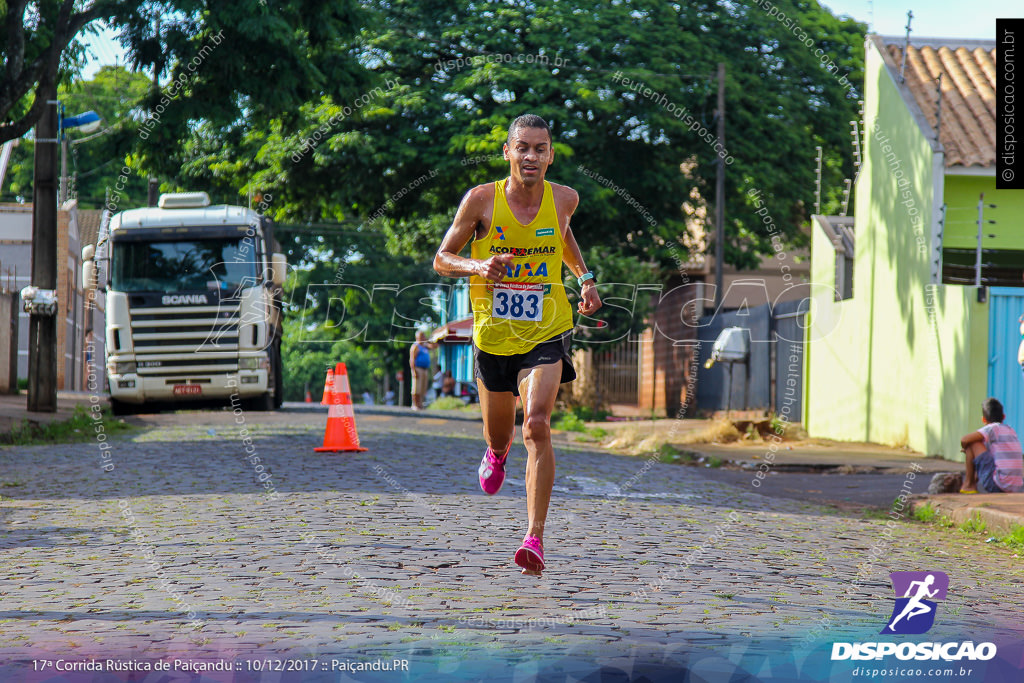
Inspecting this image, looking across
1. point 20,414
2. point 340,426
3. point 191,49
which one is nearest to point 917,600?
point 340,426

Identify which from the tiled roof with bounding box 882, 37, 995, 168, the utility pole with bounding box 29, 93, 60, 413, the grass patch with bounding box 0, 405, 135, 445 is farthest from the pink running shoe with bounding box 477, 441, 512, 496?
the utility pole with bounding box 29, 93, 60, 413

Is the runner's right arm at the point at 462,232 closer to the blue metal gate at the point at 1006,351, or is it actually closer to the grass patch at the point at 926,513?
the grass patch at the point at 926,513

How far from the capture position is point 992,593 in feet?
21.5

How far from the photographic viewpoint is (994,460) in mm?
10789

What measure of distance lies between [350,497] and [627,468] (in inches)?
182

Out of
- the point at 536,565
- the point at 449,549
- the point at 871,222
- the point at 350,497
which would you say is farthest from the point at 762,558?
the point at 871,222

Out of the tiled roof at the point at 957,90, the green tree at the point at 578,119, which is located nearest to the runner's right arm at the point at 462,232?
the tiled roof at the point at 957,90

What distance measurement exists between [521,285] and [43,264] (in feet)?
44.7

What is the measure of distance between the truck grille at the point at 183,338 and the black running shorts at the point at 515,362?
12.3 m

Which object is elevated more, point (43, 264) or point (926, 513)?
point (43, 264)

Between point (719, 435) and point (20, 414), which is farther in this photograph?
point (719, 435)

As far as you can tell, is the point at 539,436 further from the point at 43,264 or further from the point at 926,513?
the point at 43,264

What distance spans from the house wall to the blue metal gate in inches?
4.8

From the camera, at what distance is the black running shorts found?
5.93m
